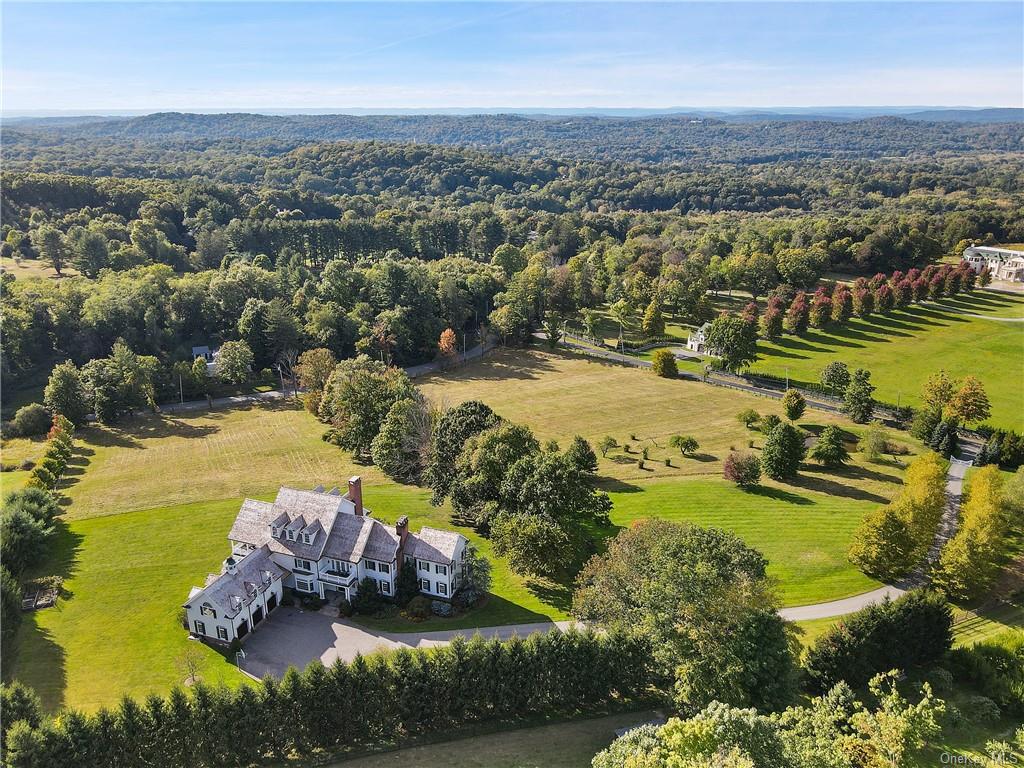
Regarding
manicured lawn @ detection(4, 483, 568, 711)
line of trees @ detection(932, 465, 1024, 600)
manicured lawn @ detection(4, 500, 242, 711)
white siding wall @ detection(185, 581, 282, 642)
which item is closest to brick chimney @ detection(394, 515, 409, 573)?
manicured lawn @ detection(4, 483, 568, 711)

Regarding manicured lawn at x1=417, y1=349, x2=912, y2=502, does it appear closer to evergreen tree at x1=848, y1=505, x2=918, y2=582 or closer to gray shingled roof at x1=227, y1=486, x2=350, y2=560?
evergreen tree at x1=848, y1=505, x2=918, y2=582

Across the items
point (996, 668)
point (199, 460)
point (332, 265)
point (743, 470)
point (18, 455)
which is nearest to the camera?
point (996, 668)

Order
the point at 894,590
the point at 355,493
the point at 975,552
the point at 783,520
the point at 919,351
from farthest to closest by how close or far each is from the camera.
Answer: the point at 919,351, the point at 783,520, the point at 355,493, the point at 894,590, the point at 975,552

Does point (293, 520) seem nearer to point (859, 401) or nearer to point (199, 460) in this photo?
point (199, 460)

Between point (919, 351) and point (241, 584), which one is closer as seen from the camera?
point (241, 584)

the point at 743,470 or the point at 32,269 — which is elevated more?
the point at 32,269

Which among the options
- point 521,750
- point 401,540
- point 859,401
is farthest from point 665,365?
point 521,750

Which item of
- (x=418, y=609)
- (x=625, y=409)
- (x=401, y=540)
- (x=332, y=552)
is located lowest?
(x=418, y=609)
